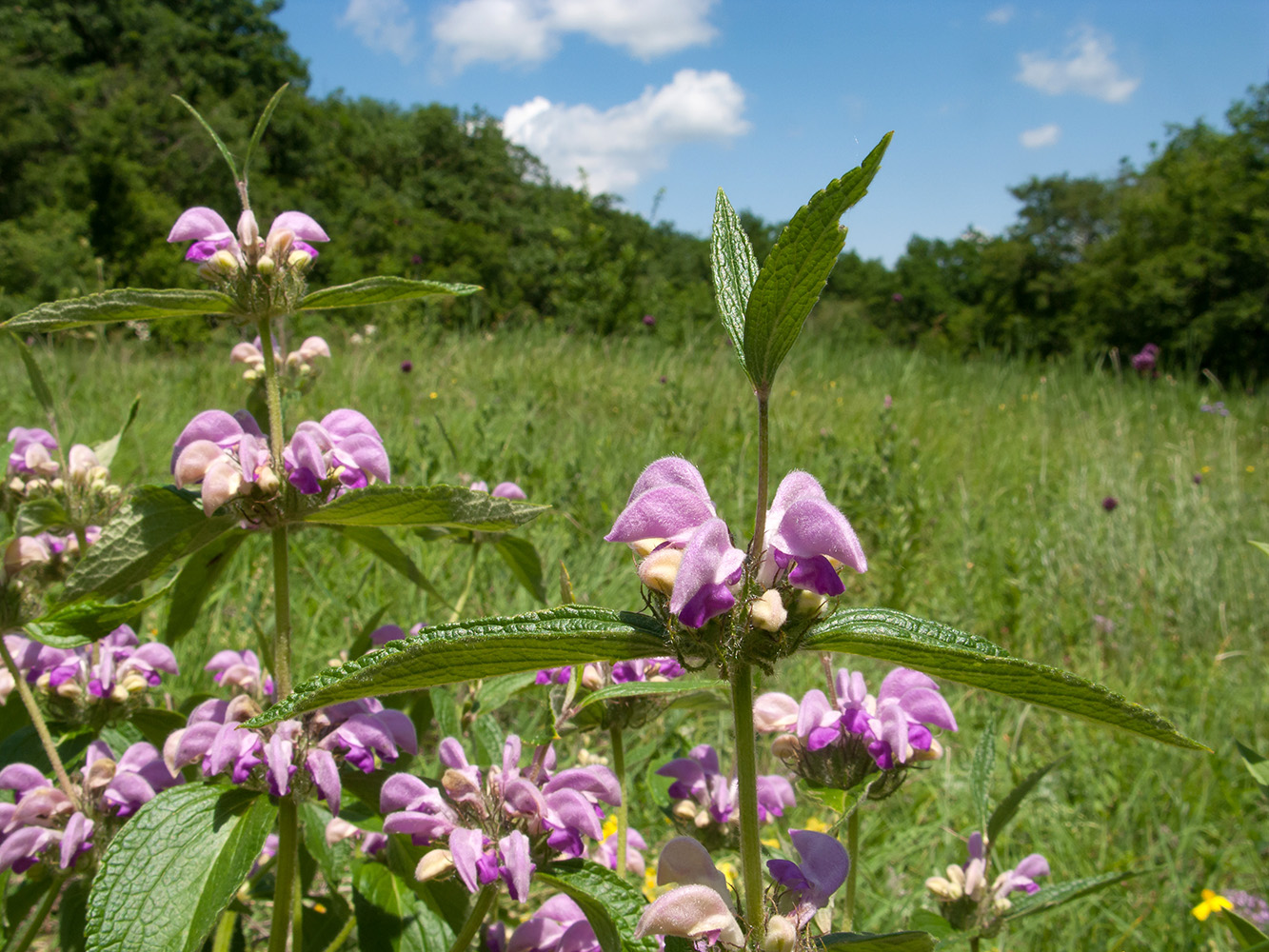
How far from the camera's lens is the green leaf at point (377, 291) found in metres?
0.83

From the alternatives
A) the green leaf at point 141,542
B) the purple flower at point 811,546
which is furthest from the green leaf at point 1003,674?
the green leaf at point 141,542

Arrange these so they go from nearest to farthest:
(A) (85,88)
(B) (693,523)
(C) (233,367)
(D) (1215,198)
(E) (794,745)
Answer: (B) (693,523)
(E) (794,745)
(C) (233,367)
(D) (1215,198)
(A) (85,88)

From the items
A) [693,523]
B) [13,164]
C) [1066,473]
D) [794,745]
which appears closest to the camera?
[693,523]

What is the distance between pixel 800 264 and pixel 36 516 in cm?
111

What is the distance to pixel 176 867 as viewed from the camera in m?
0.76

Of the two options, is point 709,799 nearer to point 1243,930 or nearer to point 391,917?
point 391,917

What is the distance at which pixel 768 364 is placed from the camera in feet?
1.39

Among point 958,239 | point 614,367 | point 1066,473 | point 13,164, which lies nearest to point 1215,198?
point 1066,473

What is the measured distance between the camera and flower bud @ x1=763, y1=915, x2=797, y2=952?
1.81 feet

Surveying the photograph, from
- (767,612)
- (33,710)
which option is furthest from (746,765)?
(33,710)

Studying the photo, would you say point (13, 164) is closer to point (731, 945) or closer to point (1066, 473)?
point (1066, 473)

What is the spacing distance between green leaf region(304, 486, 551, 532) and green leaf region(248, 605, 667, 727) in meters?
0.34

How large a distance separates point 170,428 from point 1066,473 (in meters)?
5.29

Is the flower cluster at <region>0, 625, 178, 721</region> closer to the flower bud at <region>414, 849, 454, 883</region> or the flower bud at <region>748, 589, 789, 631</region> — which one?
the flower bud at <region>414, 849, 454, 883</region>
